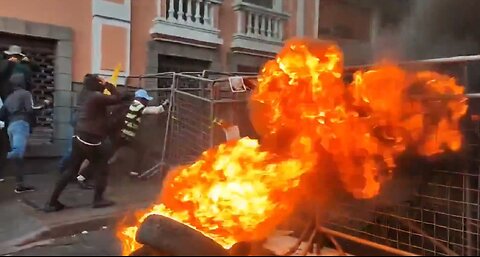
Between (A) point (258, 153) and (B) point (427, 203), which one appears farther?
(B) point (427, 203)

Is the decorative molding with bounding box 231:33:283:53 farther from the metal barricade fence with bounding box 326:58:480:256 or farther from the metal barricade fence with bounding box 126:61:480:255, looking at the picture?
the metal barricade fence with bounding box 326:58:480:256

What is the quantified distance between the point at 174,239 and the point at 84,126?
3.79 meters

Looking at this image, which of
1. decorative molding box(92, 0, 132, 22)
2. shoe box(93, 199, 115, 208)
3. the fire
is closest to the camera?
the fire

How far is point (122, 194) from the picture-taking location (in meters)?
7.15

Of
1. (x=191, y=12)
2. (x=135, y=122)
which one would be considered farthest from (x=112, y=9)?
(x=135, y=122)

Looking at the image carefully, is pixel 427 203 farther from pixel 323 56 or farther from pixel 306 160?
pixel 323 56

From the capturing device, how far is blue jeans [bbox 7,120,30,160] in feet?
24.3

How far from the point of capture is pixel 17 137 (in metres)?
7.40

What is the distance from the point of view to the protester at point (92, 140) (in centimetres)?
638

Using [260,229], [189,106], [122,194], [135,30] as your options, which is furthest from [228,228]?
[135,30]

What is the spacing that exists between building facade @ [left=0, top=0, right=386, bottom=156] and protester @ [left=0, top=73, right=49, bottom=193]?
1489mm

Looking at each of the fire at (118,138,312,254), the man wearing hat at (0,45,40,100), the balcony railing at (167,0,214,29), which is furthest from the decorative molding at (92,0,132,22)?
the fire at (118,138,312,254)

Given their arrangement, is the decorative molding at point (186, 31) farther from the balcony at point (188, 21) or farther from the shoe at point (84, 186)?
the shoe at point (84, 186)

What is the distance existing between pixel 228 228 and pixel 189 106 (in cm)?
444
